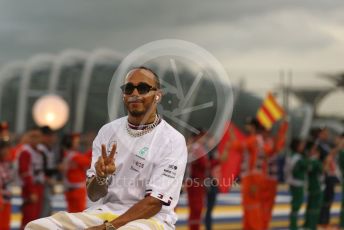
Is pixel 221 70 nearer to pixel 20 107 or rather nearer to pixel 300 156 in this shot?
pixel 300 156

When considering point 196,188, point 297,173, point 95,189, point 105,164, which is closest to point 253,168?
point 196,188

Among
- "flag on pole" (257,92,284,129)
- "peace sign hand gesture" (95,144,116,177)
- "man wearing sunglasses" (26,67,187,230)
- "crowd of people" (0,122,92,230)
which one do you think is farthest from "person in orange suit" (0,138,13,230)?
"flag on pole" (257,92,284,129)

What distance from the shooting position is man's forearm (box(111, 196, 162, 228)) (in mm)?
4172

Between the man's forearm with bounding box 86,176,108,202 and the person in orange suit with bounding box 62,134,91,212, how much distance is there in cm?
681

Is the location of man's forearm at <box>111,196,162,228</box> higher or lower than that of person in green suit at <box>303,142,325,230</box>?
higher

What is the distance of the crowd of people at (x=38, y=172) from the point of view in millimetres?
9664

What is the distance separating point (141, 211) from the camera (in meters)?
4.21

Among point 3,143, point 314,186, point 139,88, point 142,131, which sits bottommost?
point 314,186

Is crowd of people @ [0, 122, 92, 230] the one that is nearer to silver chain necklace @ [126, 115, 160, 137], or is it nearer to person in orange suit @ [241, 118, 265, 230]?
person in orange suit @ [241, 118, 265, 230]

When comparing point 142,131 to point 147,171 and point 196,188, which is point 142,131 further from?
point 196,188

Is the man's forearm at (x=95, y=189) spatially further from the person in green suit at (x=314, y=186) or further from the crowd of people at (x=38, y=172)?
the person in green suit at (x=314, y=186)

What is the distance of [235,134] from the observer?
37.3 feet

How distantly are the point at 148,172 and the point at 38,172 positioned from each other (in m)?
6.62

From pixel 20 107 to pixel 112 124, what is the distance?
35.0m
